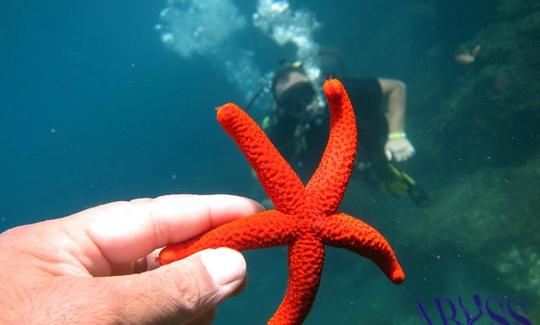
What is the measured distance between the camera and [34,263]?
1.96 meters

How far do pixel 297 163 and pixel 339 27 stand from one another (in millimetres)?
20904

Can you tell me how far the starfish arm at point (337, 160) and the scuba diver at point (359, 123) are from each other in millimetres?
5667

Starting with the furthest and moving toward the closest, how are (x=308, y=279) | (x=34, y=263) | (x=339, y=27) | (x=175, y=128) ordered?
(x=175, y=128) < (x=339, y=27) < (x=308, y=279) < (x=34, y=263)

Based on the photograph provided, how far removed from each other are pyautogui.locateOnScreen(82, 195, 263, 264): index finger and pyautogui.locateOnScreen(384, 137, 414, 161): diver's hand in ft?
18.9

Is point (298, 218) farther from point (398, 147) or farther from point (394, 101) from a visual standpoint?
point (394, 101)

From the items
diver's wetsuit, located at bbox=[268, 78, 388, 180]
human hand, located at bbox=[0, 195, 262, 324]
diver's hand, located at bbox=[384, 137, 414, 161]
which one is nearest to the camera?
human hand, located at bbox=[0, 195, 262, 324]

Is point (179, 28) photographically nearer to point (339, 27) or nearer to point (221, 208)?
point (339, 27)

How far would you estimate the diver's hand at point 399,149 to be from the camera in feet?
26.1

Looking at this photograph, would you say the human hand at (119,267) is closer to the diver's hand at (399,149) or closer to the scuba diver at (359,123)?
the scuba diver at (359,123)

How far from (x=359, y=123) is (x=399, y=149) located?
111cm

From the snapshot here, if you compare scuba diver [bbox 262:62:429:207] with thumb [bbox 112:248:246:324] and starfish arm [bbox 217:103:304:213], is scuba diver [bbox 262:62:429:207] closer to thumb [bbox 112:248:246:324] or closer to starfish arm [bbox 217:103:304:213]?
starfish arm [bbox 217:103:304:213]

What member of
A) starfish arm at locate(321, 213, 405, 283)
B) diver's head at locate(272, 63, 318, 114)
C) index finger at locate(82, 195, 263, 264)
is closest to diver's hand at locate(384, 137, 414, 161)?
diver's head at locate(272, 63, 318, 114)

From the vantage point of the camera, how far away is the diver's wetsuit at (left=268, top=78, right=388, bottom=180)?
8.19 m

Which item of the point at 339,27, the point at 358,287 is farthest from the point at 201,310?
the point at 339,27
